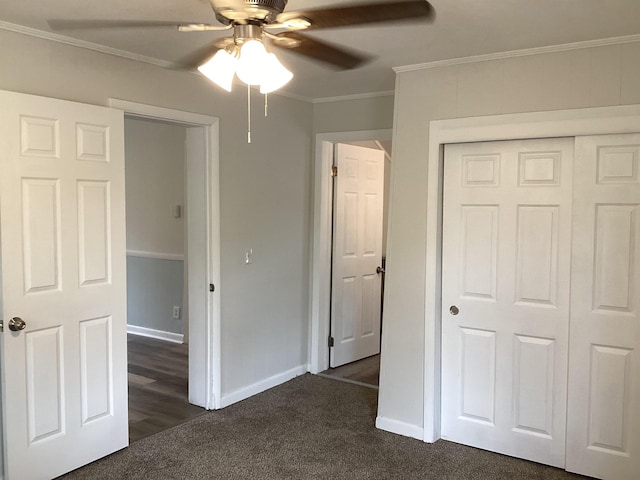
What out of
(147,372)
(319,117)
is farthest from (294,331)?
(319,117)

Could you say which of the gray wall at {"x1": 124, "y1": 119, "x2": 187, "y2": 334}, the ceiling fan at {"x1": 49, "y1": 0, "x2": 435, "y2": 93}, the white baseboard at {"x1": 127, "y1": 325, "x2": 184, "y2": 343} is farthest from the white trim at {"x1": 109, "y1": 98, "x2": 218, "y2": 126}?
the white baseboard at {"x1": 127, "y1": 325, "x2": 184, "y2": 343}

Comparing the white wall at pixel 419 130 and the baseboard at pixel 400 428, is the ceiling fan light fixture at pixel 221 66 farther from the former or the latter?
the baseboard at pixel 400 428

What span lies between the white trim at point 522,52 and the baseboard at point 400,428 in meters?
2.20

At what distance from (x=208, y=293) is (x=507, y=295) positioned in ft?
6.35

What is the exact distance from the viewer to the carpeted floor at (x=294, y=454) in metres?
3.03

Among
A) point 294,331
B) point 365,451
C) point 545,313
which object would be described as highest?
point 545,313

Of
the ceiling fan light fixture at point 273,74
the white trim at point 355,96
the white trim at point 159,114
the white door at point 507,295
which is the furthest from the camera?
the white trim at point 355,96

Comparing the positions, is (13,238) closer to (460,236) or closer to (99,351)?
(99,351)

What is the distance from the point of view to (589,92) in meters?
2.90

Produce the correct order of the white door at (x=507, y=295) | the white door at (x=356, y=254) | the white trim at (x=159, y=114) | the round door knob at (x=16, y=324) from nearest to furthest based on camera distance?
the round door knob at (x=16, y=324) → the white door at (x=507, y=295) → the white trim at (x=159, y=114) → the white door at (x=356, y=254)

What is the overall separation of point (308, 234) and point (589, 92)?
7.92ft

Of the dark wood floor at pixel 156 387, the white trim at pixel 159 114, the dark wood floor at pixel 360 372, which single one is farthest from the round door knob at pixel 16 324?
the dark wood floor at pixel 360 372

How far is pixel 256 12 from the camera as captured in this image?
1.77 meters

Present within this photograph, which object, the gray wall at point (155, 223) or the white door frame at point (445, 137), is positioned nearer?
the white door frame at point (445, 137)
